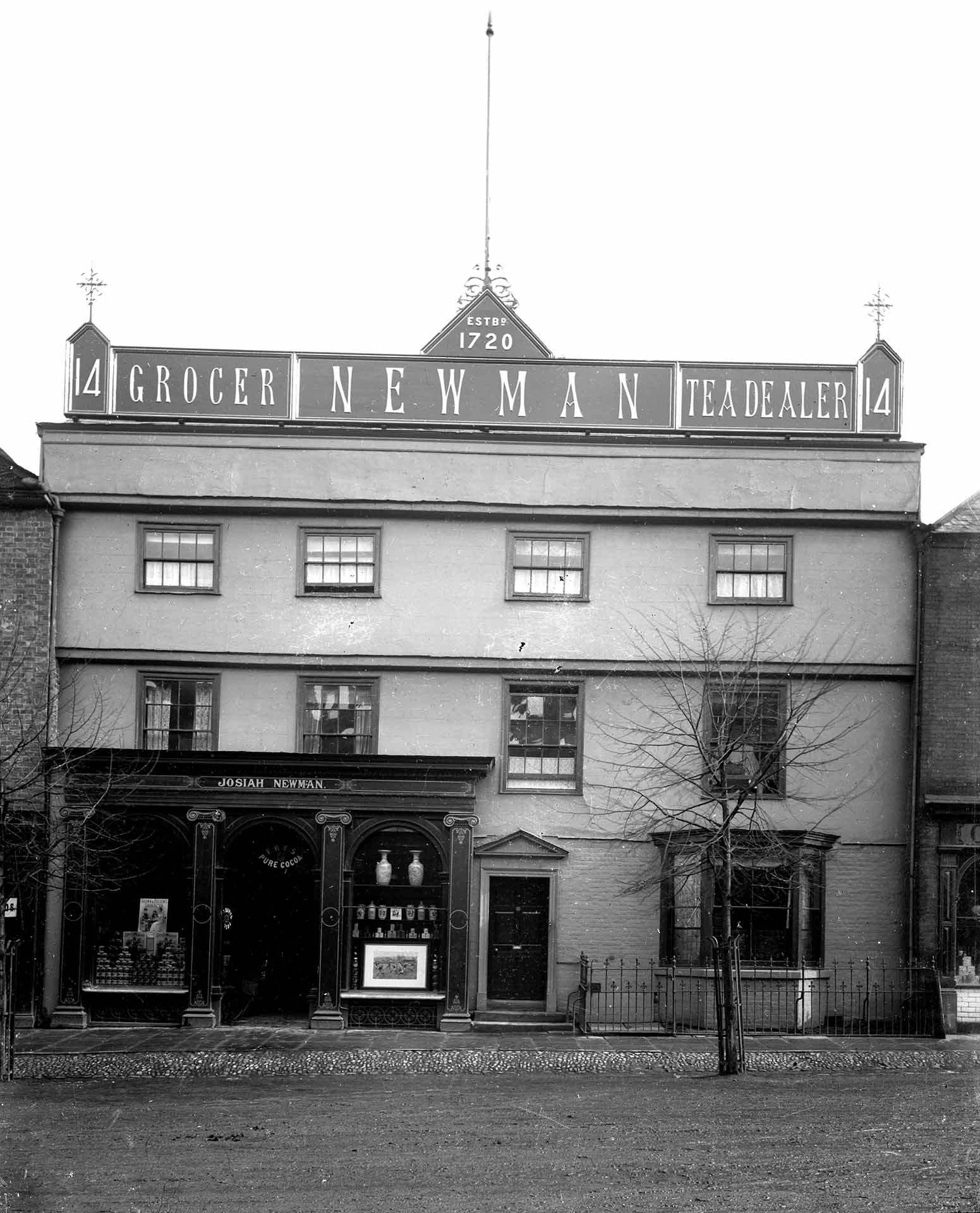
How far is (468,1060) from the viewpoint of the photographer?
64.8ft

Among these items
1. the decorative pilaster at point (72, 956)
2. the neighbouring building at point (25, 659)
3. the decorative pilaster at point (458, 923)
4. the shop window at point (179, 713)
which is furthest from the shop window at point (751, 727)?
the neighbouring building at point (25, 659)

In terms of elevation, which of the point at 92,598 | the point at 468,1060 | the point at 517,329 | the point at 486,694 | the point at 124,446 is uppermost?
the point at 517,329

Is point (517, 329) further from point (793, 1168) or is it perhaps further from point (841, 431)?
point (793, 1168)

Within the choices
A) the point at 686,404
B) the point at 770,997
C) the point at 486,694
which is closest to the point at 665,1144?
the point at 770,997

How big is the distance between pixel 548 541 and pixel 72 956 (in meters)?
10.3

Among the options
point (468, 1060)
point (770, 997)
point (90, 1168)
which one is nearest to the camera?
point (90, 1168)

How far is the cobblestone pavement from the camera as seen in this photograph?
1898 cm

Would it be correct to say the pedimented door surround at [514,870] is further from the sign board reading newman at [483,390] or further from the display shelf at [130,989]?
the sign board reading newman at [483,390]

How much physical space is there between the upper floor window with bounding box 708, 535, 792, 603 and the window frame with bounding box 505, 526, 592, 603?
2122 mm

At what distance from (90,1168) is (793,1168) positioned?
19.7 ft

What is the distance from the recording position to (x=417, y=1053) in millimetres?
20344

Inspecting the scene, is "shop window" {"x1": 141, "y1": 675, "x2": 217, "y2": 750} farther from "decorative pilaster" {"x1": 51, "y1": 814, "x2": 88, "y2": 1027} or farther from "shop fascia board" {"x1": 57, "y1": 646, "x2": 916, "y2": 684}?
"decorative pilaster" {"x1": 51, "y1": 814, "x2": 88, "y2": 1027}

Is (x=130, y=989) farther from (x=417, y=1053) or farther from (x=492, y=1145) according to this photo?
(x=492, y=1145)

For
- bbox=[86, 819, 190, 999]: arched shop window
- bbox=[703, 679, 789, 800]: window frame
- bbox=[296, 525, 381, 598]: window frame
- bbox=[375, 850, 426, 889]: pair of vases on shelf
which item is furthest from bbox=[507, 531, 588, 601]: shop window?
bbox=[86, 819, 190, 999]: arched shop window
